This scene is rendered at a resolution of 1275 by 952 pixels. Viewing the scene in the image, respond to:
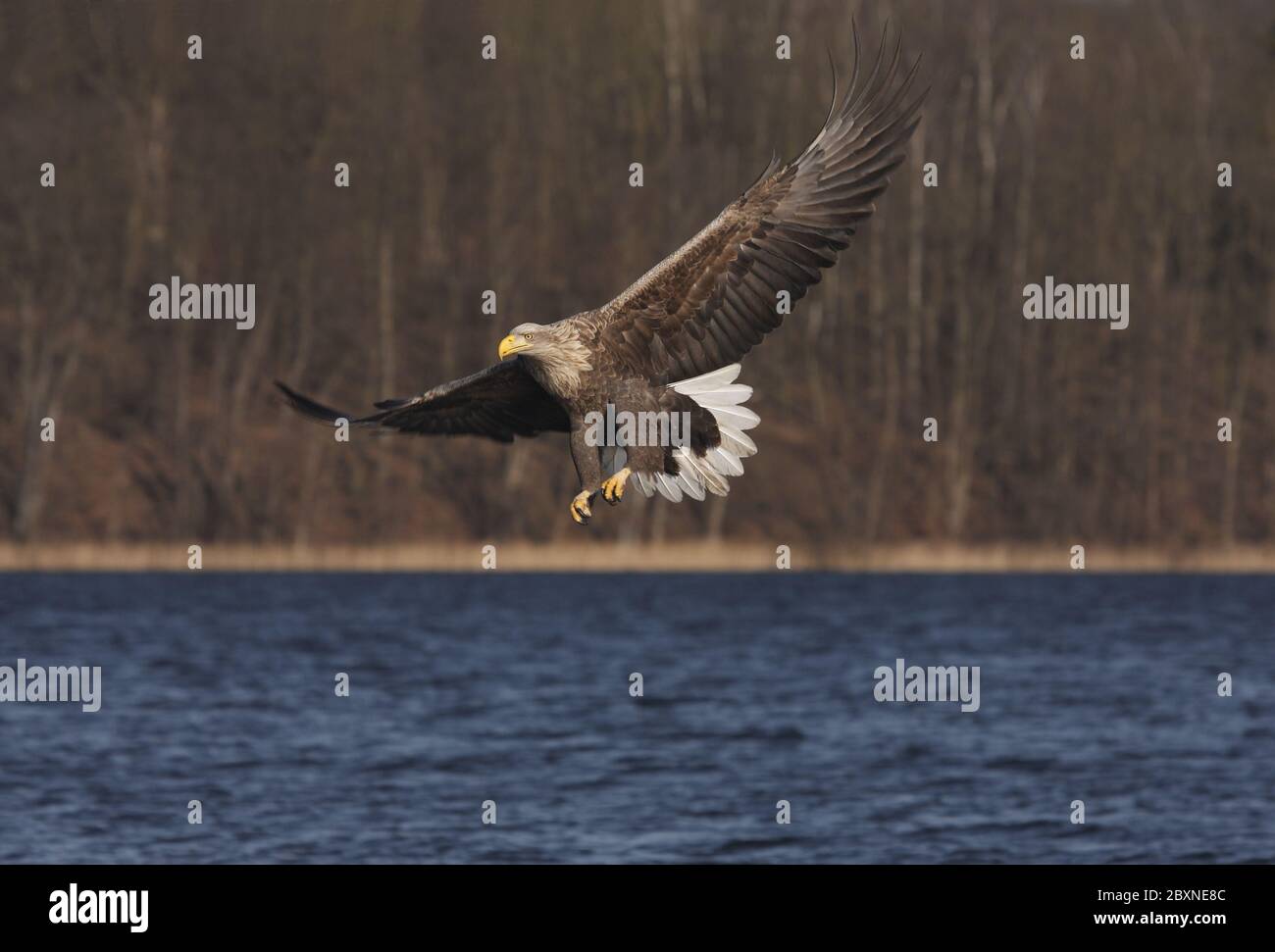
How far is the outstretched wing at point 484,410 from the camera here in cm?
998

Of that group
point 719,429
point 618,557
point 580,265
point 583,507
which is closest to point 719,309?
point 719,429

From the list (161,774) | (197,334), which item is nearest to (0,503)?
(197,334)

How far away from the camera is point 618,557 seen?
37.9 metres

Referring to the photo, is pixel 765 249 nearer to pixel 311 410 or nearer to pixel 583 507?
pixel 583 507

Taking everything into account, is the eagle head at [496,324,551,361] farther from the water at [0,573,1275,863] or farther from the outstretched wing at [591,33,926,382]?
the water at [0,573,1275,863]

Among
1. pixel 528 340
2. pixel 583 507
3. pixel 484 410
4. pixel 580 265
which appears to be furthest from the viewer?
pixel 580 265

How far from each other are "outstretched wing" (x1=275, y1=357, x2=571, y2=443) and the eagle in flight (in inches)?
12.8

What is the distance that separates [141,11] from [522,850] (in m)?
29.6

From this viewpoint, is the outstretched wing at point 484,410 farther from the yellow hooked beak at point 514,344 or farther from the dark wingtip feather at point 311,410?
the yellow hooked beak at point 514,344

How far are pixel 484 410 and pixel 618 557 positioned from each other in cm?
2748

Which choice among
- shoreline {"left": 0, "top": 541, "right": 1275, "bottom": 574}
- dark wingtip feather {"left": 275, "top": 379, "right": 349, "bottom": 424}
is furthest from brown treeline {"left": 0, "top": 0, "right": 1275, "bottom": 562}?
dark wingtip feather {"left": 275, "top": 379, "right": 349, "bottom": 424}

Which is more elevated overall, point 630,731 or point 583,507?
point 583,507

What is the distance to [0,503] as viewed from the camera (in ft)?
123

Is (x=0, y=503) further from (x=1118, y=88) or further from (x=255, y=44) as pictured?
(x=1118, y=88)
